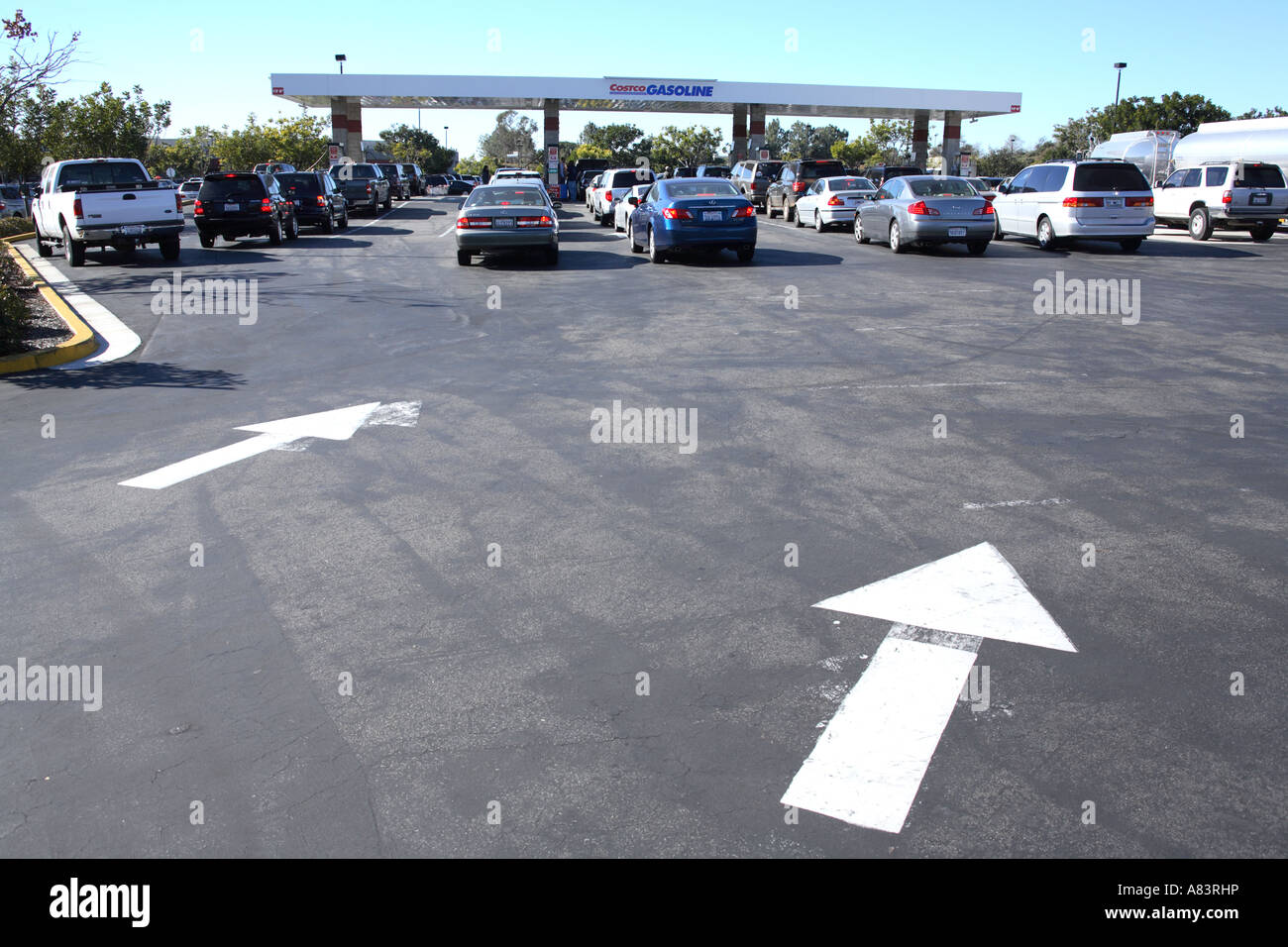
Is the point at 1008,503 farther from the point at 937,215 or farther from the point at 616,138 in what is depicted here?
the point at 616,138

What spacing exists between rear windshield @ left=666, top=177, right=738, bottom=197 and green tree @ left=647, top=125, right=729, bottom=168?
3371 inches

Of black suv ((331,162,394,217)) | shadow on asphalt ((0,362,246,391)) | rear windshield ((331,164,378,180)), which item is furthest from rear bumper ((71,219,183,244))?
rear windshield ((331,164,378,180))

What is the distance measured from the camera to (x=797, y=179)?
3288cm

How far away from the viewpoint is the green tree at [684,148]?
104 meters

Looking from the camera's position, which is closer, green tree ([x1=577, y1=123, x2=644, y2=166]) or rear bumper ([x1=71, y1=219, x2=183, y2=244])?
rear bumper ([x1=71, y1=219, x2=183, y2=244])

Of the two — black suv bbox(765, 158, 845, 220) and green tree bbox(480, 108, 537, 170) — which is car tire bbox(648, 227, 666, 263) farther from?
green tree bbox(480, 108, 537, 170)

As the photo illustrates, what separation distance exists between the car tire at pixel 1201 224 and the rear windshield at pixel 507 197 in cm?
1696

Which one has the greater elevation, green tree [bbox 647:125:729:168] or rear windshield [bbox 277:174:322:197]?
green tree [bbox 647:125:729:168]

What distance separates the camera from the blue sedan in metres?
20.0

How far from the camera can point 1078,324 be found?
42.3 ft

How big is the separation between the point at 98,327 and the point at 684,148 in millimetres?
96026

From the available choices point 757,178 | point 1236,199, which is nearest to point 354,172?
point 757,178
